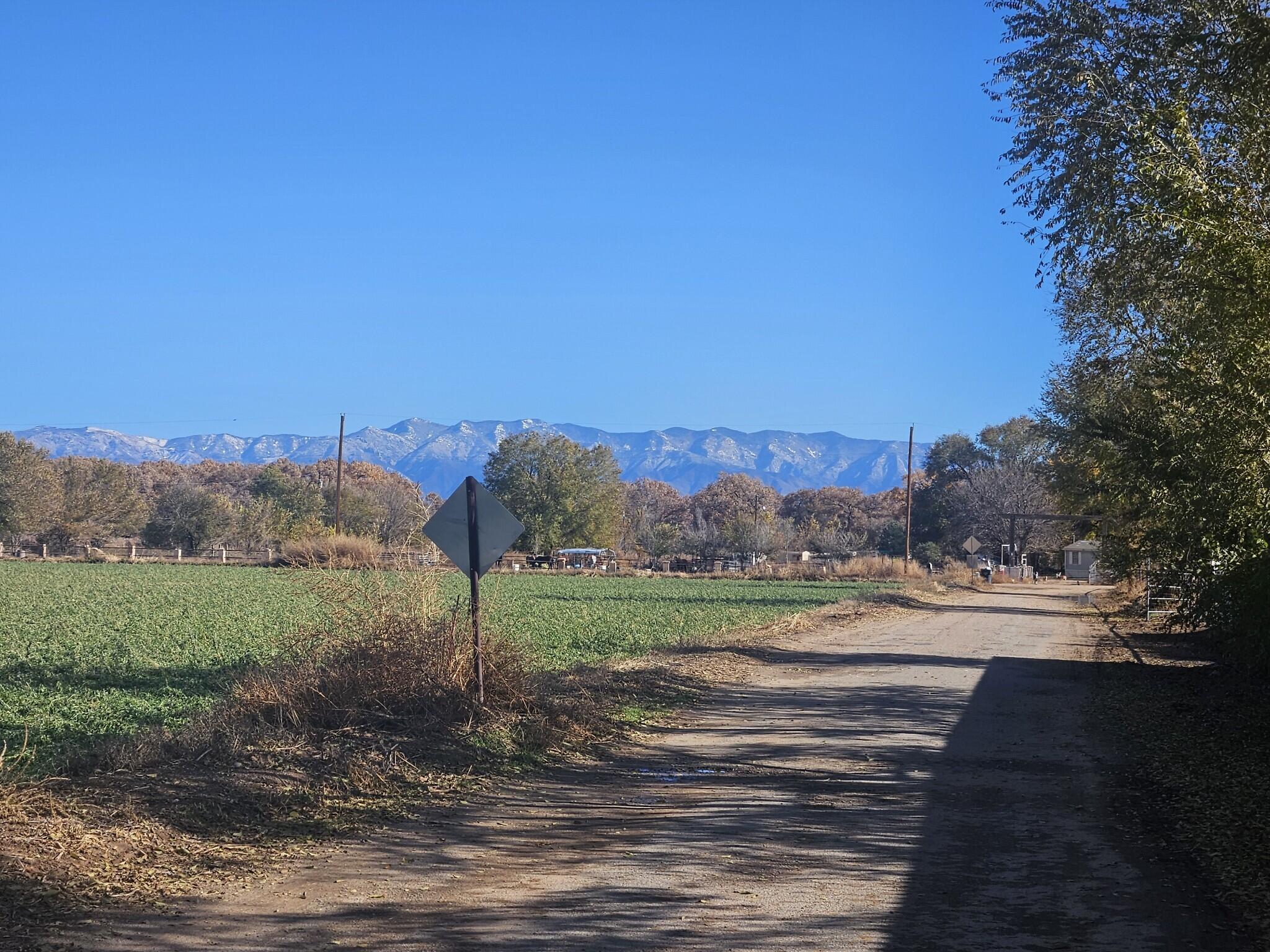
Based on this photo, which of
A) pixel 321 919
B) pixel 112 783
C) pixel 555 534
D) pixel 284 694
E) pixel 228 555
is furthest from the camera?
pixel 555 534

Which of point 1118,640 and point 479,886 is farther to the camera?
point 1118,640

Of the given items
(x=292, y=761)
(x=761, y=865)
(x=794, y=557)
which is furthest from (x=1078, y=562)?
(x=761, y=865)

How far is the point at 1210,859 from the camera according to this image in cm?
790

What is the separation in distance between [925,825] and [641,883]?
273 centimetres

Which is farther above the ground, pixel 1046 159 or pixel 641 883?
pixel 1046 159

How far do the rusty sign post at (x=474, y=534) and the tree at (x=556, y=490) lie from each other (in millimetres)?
95004

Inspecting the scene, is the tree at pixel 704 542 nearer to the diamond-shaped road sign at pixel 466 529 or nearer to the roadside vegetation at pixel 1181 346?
the roadside vegetation at pixel 1181 346

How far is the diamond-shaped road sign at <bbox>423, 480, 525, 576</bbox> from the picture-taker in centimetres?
1216

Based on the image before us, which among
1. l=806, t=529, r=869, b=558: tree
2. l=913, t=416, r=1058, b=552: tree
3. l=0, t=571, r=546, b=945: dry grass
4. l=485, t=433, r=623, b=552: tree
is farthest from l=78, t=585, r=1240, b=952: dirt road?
l=485, t=433, r=623, b=552: tree

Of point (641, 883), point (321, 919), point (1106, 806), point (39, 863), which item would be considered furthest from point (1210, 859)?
point (39, 863)

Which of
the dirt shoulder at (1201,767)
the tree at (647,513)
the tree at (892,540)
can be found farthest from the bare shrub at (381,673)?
the tree at (647,513)

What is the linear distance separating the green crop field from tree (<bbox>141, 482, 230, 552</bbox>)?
4156 centimetres

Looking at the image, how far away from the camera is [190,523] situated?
99062 mm

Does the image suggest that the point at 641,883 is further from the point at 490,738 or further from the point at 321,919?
the point at 490,738
